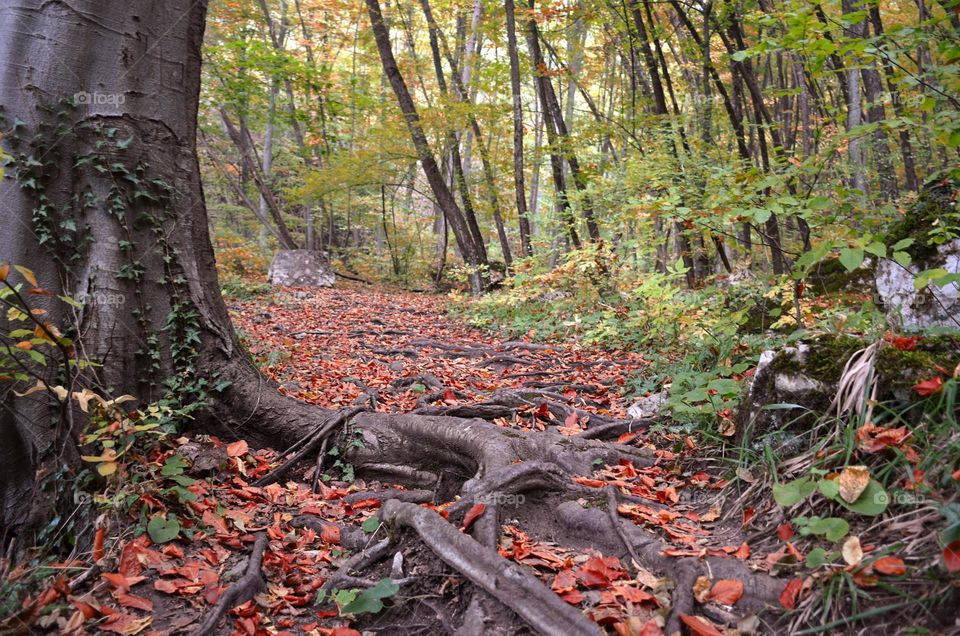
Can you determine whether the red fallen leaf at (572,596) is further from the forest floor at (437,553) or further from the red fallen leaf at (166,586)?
the red fallen leaf at (166,586)

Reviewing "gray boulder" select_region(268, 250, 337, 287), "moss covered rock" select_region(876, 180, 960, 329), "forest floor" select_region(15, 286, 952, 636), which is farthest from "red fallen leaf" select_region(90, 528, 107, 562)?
"gray boulder" select_region(268, 250, 337, 287)

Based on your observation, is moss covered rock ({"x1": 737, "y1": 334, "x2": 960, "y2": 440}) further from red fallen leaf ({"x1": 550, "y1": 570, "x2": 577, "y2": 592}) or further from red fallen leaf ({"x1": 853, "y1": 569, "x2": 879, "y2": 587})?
red fallen leaf ({"x1": 550, "y1": 570, "x2": 577, "y2": 592})

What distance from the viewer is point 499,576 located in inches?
88.0

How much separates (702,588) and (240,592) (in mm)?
2026

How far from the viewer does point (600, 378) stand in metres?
5.85

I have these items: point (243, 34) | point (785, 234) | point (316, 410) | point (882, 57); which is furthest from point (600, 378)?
point (243, 34)

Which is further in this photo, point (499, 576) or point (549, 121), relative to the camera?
point (549, 121)

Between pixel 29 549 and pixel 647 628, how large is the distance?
2.87 m

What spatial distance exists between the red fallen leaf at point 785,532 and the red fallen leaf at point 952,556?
26.8 inches

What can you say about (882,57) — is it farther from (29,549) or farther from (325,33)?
(325,33)

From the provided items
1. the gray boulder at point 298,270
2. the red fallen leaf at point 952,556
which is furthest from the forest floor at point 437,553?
the gray boulder at point 298,270
